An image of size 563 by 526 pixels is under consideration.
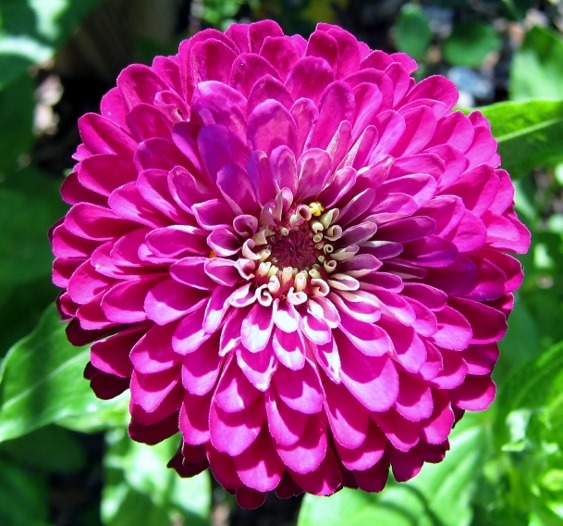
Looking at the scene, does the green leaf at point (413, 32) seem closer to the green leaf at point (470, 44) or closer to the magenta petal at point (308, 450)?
the green leaf at point (470, 44)

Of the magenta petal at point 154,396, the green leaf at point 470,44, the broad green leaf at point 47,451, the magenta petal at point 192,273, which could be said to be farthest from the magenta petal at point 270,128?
the broad green leaf at point 47,451

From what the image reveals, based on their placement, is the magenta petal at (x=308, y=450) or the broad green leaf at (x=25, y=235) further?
the broad green leaf at (x=25, y=235)

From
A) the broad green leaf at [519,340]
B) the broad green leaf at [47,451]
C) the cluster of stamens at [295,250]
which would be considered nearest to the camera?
the cluster of stamens at [295,250]

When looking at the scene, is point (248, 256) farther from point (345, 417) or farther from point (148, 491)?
point (148, 491)

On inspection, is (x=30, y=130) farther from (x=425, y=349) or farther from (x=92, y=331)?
(x=425, y=349)

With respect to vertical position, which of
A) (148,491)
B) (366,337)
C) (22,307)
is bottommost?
(148,491)

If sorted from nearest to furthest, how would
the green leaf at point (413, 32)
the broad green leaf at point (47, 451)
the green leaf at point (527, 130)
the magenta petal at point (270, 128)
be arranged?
the magenta petal at point (270, 128) → the green leaf at point (527, 130) → the green leaf at point (413, 32) → the broad green leaf at point (47, 451)

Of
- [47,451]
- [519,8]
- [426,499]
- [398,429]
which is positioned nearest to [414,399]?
[398,429]
